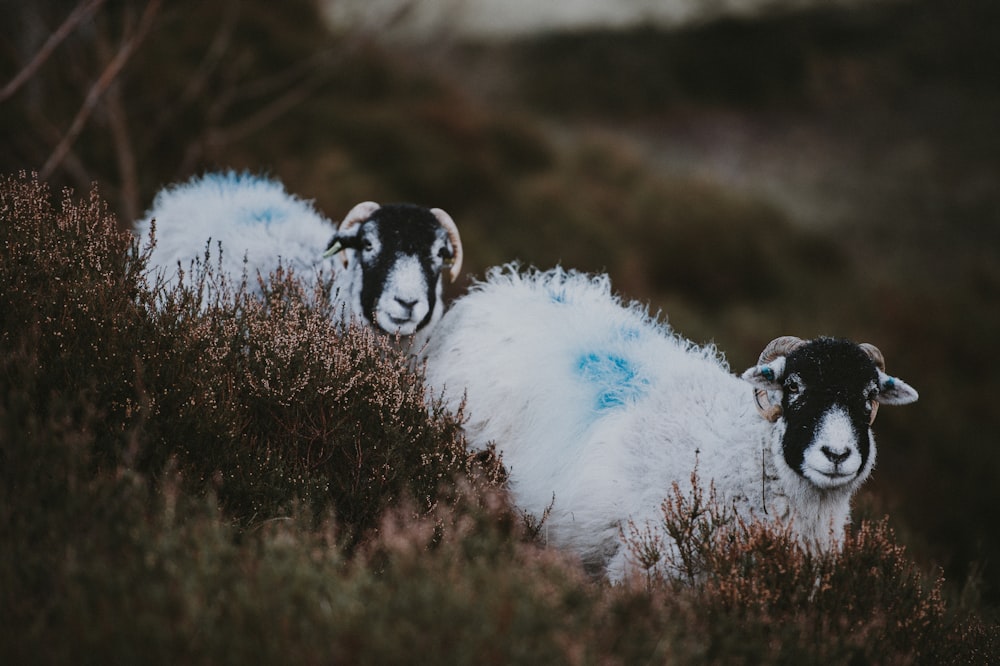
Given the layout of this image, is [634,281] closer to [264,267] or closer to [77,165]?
[77,165]

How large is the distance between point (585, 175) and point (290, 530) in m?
14.6

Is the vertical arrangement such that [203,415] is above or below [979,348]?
below

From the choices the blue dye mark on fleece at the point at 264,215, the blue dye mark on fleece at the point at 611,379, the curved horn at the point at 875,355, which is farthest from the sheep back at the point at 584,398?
the blue dye mark on fleece at the point at 264,215

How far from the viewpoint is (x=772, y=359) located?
4105 mm

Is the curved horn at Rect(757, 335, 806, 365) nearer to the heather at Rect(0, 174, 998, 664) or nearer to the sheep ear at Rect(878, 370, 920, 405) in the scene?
the sheep ear at Rect(878, 370, 920, 405)

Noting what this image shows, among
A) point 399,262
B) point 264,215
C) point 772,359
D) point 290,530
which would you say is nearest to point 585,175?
point 264,215

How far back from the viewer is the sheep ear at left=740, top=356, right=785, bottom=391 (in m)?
3.94

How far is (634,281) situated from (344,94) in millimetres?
5894

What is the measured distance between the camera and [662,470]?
4.13 meters

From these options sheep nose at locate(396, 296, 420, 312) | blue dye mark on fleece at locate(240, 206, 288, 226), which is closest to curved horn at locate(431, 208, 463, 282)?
sheep nose at locate(396, 296, 420, 312)

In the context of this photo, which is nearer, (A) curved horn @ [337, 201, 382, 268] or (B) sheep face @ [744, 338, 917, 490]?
(B) sheep face @ [744, 338, 917, 490]

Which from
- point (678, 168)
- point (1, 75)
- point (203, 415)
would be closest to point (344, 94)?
point (1, 75)

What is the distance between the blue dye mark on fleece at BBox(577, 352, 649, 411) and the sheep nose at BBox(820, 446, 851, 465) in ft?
3.40

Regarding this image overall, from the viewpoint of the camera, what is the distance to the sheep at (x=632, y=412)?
385cm
